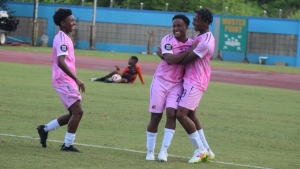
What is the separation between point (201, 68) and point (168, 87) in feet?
1.75

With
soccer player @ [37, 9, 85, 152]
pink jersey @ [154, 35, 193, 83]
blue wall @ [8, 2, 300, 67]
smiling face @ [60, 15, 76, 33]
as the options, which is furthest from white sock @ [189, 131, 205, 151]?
blue wall @ [8, 2, 300, 67]

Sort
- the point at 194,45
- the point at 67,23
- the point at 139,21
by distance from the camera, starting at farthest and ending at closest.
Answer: the point at 139,21
the point at 67,23
the point at 194,45

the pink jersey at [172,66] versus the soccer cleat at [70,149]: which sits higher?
the pink jersey at [172,66]

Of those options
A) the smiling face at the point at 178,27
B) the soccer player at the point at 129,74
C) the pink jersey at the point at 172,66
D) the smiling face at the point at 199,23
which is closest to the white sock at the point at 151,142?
the pink jersey at the point at 172,66

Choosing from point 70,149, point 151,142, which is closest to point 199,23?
point 151,142

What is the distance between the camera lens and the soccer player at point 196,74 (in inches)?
408

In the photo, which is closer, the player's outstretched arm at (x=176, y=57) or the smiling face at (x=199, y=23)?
the player's outstretched arm at (x=176, y=57)

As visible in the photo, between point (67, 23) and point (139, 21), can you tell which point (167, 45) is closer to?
point (67, 23)

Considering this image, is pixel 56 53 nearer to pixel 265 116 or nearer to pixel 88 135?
pixel 88 135

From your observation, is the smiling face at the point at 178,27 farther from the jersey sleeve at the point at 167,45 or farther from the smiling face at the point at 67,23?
the smiling face at the point at 67,23

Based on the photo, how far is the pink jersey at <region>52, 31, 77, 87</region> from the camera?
423 inches

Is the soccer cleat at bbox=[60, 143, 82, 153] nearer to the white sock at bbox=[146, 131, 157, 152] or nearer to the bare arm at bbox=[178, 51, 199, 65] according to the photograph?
the white sock at bbox=[146, 131, 157, 152]

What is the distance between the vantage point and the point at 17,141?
38.1 feet

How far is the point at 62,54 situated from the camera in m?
10.7
